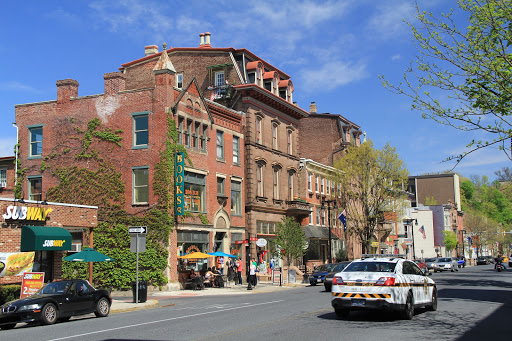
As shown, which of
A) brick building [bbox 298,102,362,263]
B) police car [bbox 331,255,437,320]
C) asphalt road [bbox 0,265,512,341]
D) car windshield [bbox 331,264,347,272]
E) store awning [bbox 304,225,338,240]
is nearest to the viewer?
asphalt road [bbox 0,265,512,341]

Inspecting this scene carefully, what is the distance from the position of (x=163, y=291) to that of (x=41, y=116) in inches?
592

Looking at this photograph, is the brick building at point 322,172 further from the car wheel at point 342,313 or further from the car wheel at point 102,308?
the car wheel at point 342,313

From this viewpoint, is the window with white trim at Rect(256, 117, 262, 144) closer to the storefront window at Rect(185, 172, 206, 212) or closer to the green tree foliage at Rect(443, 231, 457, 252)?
the storefront window at Rect(185, 172, 206, 212)

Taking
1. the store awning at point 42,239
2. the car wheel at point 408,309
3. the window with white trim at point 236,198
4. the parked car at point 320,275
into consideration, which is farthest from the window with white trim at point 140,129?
the car wheel at point 408,309

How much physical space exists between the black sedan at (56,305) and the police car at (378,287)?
28.0ft

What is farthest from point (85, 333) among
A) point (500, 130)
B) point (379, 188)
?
point (379, 188)

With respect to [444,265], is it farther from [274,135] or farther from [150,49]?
[150,49]

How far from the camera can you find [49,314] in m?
17.1

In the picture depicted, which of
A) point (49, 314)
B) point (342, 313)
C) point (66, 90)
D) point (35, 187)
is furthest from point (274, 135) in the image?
point (342, 313)

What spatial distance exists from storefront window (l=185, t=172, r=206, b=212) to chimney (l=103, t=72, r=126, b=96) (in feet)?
23.2

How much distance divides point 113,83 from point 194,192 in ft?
28.8

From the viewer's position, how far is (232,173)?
40.9 meters

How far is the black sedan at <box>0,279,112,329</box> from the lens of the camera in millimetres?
16453

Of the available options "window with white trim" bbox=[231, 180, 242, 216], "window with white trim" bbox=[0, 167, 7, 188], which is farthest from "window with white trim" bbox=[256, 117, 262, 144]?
"window with white trim" bbox=[0, 167, 7, 188]
